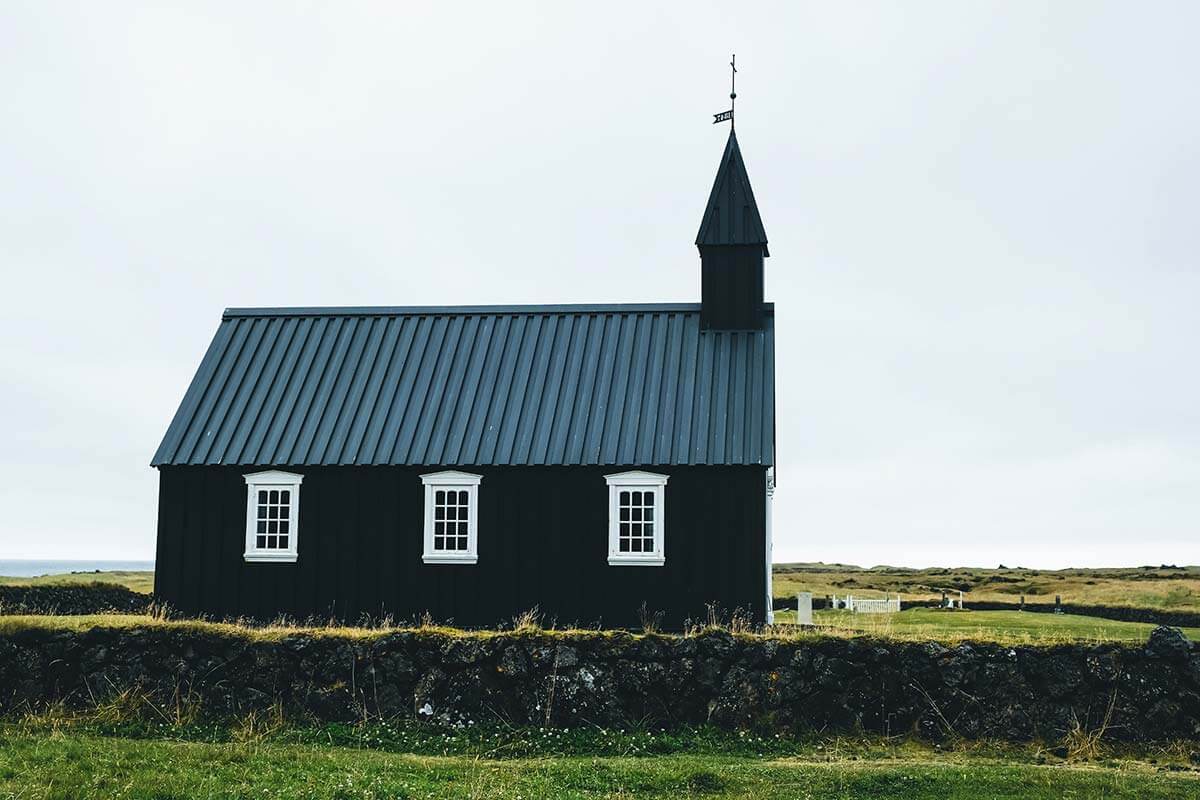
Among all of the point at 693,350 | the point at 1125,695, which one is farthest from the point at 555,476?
the point at 1125,695

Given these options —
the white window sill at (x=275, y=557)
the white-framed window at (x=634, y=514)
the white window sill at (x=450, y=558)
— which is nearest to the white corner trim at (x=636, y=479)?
the white-framed window at (x=634, y=514)

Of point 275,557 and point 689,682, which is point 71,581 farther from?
point 689,682

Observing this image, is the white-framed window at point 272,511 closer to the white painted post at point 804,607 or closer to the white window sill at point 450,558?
the white window sill at point 450,558

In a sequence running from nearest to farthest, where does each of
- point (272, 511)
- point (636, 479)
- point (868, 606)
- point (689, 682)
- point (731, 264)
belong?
point (689, 682) < point (636, 479) < point (272, 511) < point (731, 264) < point (868, 606)

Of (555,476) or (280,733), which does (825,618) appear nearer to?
(555,476)

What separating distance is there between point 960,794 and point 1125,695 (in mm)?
5126

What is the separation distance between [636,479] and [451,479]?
4.36m

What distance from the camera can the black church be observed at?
90.2 feet

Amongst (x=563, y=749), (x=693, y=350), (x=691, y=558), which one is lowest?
(x=563, y=749)

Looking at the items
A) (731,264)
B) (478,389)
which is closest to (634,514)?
(478,389)

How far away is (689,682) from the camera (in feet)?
60.0

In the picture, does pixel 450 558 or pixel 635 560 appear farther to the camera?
pixel 450 558

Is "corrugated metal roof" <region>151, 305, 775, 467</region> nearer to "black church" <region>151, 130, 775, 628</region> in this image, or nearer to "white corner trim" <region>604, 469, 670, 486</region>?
"black church" <region>151, 130, 775, 628</region>

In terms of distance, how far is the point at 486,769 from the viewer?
50.2 ft
